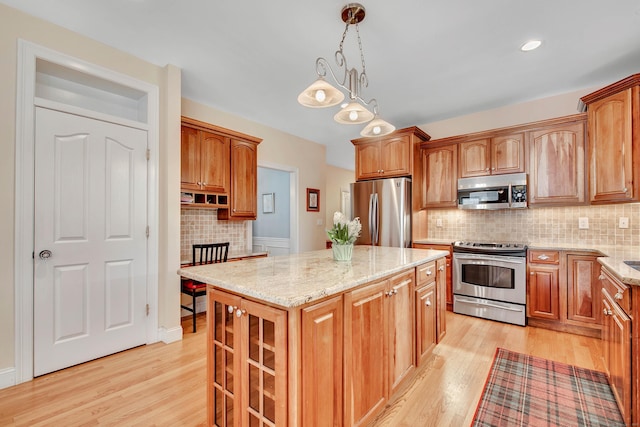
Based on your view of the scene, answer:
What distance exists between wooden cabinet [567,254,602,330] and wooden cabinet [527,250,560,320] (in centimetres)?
11

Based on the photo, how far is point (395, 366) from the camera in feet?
6.12

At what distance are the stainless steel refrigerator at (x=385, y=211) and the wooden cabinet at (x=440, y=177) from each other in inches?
14.2

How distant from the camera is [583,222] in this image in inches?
132

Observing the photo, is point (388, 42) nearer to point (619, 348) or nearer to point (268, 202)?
point (619, 348)

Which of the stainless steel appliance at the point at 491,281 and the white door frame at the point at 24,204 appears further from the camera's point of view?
the stainless steel appliance at the point at 491,281

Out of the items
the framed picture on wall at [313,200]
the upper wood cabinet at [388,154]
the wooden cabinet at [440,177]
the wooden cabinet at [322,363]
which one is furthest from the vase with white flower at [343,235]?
the framed picture on wall at [313,200]

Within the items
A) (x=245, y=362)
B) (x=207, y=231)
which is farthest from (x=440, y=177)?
(x=245, y=362)

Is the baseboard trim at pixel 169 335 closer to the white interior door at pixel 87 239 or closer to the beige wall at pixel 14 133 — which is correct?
the beige wall at pixel 14 133

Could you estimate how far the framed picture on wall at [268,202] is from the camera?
20.9 ft

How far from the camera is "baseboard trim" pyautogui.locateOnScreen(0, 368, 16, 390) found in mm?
2057

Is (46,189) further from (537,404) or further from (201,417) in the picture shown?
(537,404)

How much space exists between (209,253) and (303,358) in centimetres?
264

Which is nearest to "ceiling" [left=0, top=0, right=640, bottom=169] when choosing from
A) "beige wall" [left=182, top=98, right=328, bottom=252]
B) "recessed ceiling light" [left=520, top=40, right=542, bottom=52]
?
"recessed ceiling light" [left=520, top=40, right=542, bottom=52]

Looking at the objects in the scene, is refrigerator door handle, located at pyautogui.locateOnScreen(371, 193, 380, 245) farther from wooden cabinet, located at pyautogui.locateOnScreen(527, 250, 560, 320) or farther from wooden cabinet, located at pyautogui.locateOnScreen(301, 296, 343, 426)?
wooden cabinet, located at pyautogui.locateOnScreen(301, 296, 343, 426)
